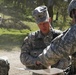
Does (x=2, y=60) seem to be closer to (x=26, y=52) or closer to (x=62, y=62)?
(x=26, y=52)

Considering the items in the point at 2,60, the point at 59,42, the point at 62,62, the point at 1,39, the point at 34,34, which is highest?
the point at 59,42

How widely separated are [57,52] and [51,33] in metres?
1.64

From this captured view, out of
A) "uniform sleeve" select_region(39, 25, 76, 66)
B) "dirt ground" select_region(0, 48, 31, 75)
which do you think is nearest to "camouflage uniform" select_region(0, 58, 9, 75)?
"dirt ground" select_region(0, 48, 31, 75)

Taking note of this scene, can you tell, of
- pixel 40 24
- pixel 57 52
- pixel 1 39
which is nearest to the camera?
pixel 57 52

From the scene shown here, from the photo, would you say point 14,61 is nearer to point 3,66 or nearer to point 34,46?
point 3,66

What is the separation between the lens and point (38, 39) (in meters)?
3.86

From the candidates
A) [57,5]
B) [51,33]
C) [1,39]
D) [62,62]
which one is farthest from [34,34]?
[57,5]

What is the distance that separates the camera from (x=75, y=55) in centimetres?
225

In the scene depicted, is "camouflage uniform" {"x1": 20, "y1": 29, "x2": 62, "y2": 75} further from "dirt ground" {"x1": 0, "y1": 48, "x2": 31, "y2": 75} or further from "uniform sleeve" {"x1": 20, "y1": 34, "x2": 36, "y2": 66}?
"dirt ground" {"x1": 0, "y1": 48, "x2": 31, "y2": 75}

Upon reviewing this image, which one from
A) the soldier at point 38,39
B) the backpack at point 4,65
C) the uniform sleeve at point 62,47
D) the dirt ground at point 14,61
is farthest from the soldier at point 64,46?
the dirt ground at point 14,61

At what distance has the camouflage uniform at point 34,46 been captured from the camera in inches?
148

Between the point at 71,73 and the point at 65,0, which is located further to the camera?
the point at 65,0

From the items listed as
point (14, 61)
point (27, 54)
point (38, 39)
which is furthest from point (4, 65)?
point (14, 61)

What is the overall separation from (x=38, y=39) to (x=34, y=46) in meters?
0.12
